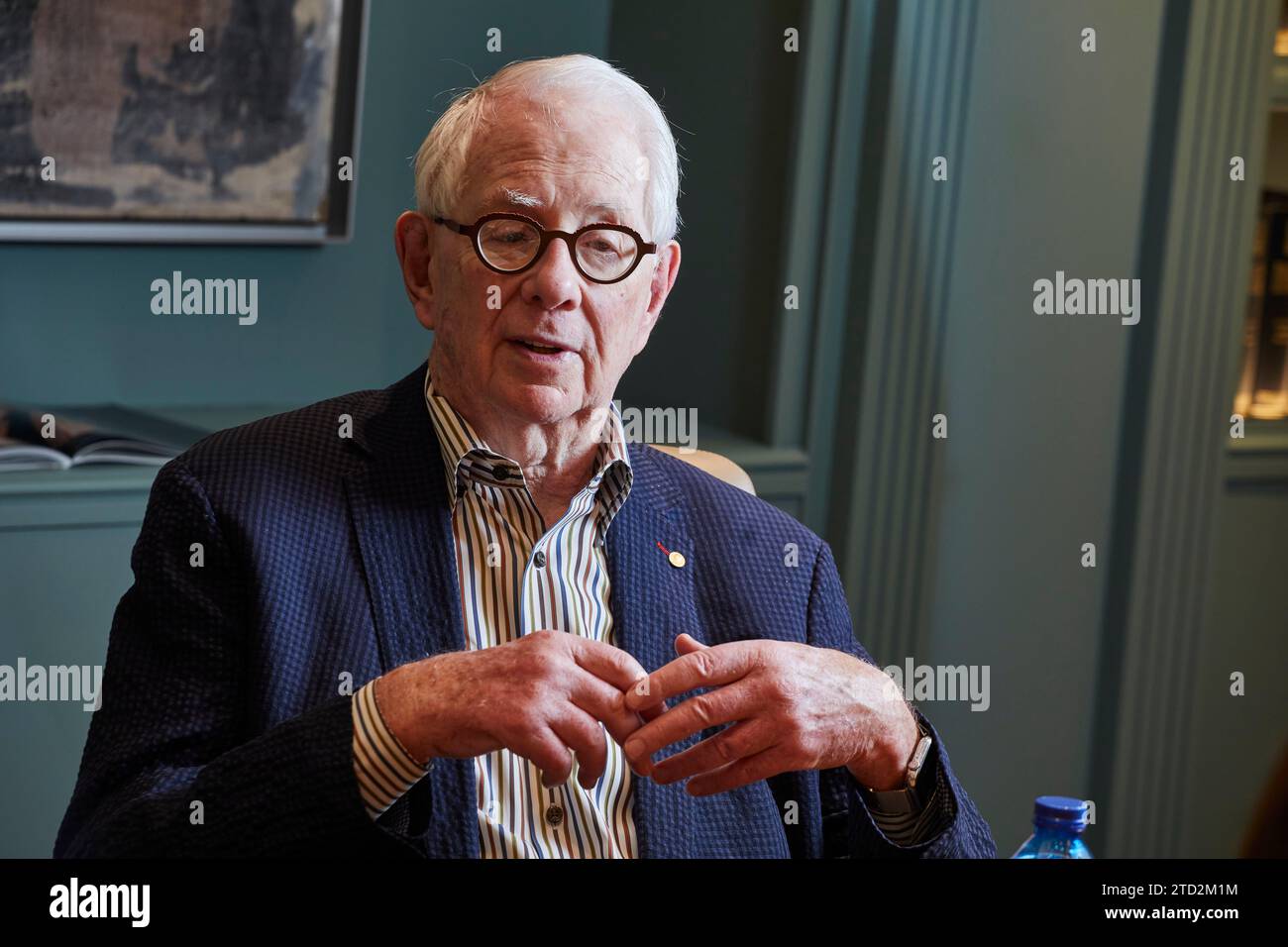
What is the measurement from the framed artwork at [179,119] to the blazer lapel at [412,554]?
4.90 ft

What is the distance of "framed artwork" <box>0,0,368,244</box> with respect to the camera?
286 cm

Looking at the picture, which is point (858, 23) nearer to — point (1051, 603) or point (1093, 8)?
point (1093, 8)

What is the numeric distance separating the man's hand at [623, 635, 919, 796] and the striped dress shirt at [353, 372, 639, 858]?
0.15 m

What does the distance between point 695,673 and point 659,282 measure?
0.56 meters

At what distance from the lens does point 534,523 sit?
1.67 m

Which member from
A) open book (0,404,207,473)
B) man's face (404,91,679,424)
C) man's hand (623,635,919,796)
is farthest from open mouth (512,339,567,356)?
open book (0,404,207,473)

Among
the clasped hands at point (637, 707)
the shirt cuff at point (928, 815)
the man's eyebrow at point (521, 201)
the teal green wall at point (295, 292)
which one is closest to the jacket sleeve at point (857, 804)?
the shirt cuff at point (928, 815)

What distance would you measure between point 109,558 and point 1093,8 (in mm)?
2035

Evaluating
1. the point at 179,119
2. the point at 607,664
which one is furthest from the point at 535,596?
the point at 179,119

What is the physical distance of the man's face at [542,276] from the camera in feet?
5.36

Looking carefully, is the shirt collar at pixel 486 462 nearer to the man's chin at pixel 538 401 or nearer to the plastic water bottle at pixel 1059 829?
the man's chin at pixel 538 401

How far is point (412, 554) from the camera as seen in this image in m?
1.60
